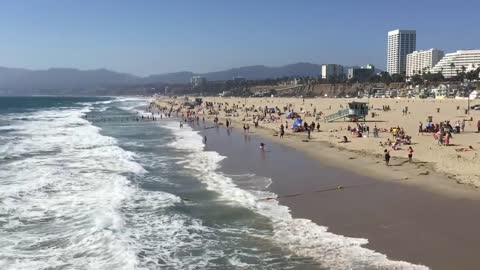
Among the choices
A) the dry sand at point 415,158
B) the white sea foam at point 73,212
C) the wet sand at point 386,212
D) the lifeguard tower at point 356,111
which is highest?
the lifeguard tower at point 356,111

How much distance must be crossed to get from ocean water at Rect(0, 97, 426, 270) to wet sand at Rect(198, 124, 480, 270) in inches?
24.5

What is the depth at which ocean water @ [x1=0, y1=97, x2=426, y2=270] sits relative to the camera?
11227 mm

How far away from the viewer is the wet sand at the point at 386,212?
11.3m

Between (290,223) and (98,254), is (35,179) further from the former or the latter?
(290,223)

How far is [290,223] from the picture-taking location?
1395 centimetres

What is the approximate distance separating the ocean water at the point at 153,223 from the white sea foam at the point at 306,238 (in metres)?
0.02

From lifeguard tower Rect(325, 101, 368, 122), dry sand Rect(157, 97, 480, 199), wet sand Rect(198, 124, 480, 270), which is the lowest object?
wet sand Rect(198, 124, 480, 270)

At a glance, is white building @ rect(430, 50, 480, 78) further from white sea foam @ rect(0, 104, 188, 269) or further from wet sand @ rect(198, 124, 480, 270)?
white sea foam @ rect(0, 104, 188, 269)

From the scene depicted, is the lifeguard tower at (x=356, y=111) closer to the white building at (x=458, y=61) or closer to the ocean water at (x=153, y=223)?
the ocean water at (x=153, y=223)

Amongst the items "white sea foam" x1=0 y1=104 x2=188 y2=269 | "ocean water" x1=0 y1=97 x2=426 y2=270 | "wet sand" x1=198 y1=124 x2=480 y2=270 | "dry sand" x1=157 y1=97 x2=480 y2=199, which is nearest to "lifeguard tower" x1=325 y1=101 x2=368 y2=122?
"dry sand" x1=157 y1=97 x2=480 y2=199

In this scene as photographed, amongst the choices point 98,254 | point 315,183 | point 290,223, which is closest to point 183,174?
point 315,183

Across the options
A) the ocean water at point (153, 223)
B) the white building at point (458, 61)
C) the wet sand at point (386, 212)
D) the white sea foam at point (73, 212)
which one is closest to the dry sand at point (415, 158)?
the wet sand at point (386, 212)

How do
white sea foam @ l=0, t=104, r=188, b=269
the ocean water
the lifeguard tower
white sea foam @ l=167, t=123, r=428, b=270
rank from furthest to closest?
1. the lifeguard tower
2. white sea foam @ l=0, t=104, r=188, b=269
3. the ocean water
4. white sea foam @ l=167, t=123, r=428, b=270

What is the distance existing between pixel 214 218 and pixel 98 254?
13.1 feet
